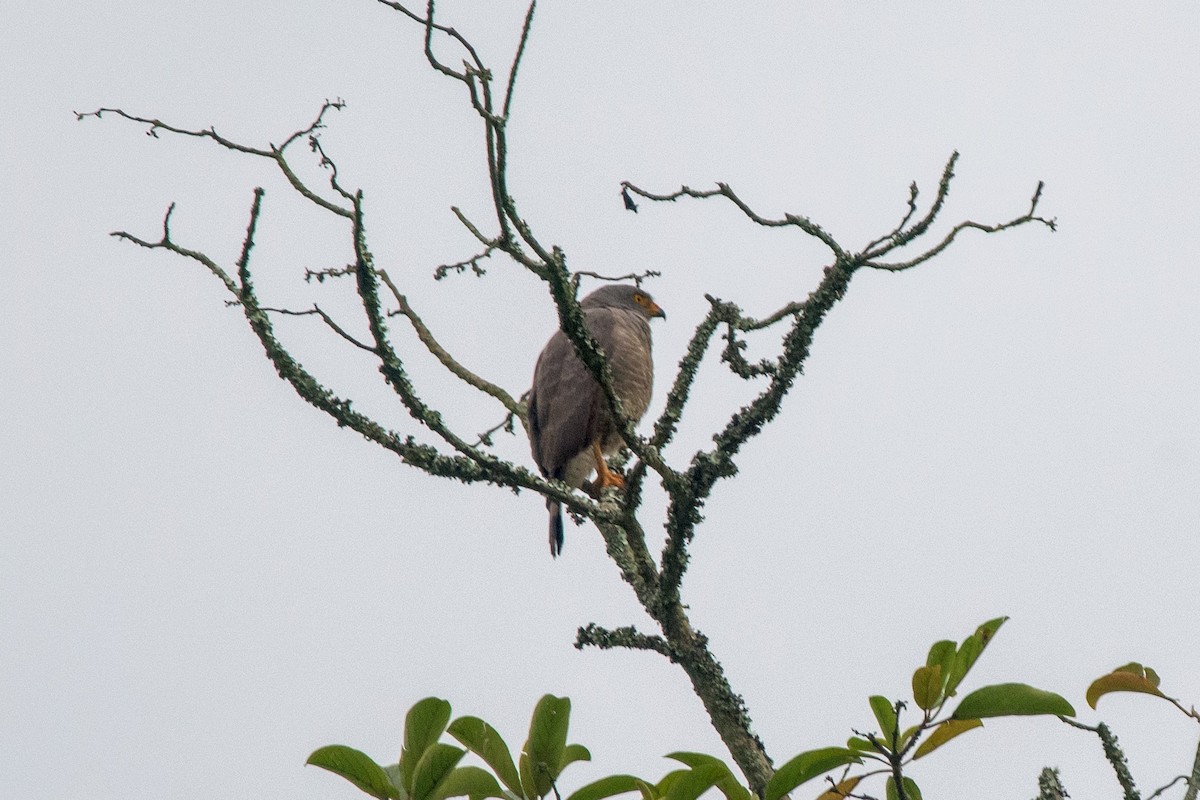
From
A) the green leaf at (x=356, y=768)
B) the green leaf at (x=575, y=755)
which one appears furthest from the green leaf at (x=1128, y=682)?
the green leaf at (x=356, y=768)

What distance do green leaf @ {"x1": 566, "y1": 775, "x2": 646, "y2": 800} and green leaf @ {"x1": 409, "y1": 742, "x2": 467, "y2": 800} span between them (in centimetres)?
22

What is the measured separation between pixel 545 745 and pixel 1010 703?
2.65 ft

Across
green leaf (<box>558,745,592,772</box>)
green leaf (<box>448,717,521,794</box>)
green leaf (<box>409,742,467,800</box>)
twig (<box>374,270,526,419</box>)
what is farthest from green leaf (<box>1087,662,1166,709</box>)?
twig (<box>374,270,526,419</box>)

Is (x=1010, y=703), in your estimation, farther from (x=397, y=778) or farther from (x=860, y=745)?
(x=397, y=778)

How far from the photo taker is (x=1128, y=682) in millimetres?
2398

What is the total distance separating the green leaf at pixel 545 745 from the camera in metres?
2.29

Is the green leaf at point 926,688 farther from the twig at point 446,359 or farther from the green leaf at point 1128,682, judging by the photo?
the twig at point 446,359

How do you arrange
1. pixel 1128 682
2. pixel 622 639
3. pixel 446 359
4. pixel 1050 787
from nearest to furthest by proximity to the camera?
pixel 1050 787 < pixel 1128 682 < pixel 622 639 < pixel 446 359

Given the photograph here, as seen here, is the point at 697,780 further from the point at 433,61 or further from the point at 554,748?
the point at 433,61

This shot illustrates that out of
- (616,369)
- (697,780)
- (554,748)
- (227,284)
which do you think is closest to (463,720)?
(554,748)

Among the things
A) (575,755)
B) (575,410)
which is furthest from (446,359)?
(575,755)

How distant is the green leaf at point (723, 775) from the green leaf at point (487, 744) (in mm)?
278

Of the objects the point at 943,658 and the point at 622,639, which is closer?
the point at 943,658

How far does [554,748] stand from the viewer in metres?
2.30
